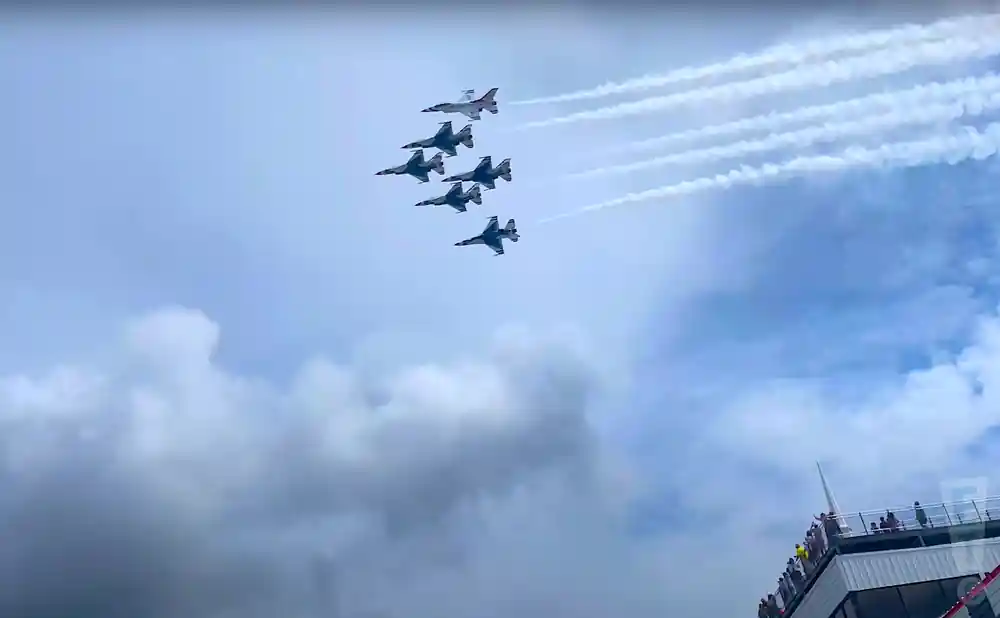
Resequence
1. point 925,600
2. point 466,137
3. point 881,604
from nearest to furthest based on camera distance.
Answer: point 881,604, point 925,600, point 466,137

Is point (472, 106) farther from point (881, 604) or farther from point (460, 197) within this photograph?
point (881, 604)

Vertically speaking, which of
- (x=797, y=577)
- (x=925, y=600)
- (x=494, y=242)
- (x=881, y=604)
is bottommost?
(x=925, y=600)

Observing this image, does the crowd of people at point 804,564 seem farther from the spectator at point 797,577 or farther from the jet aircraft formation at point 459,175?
the jet aircraft formation at point 459,175

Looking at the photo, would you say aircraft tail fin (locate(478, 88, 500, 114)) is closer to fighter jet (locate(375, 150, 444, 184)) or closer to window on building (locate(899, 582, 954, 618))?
fighter jet (locate(375, 150, 444, 184))

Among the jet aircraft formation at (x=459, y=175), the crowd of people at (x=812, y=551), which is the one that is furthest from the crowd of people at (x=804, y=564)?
the jet aircraft formation at (x=459, y=175)

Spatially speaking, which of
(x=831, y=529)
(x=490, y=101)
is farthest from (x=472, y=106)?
(x=831, y=529)

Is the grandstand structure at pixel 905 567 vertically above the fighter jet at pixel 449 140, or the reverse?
the fighter jet at pixel 449 140
